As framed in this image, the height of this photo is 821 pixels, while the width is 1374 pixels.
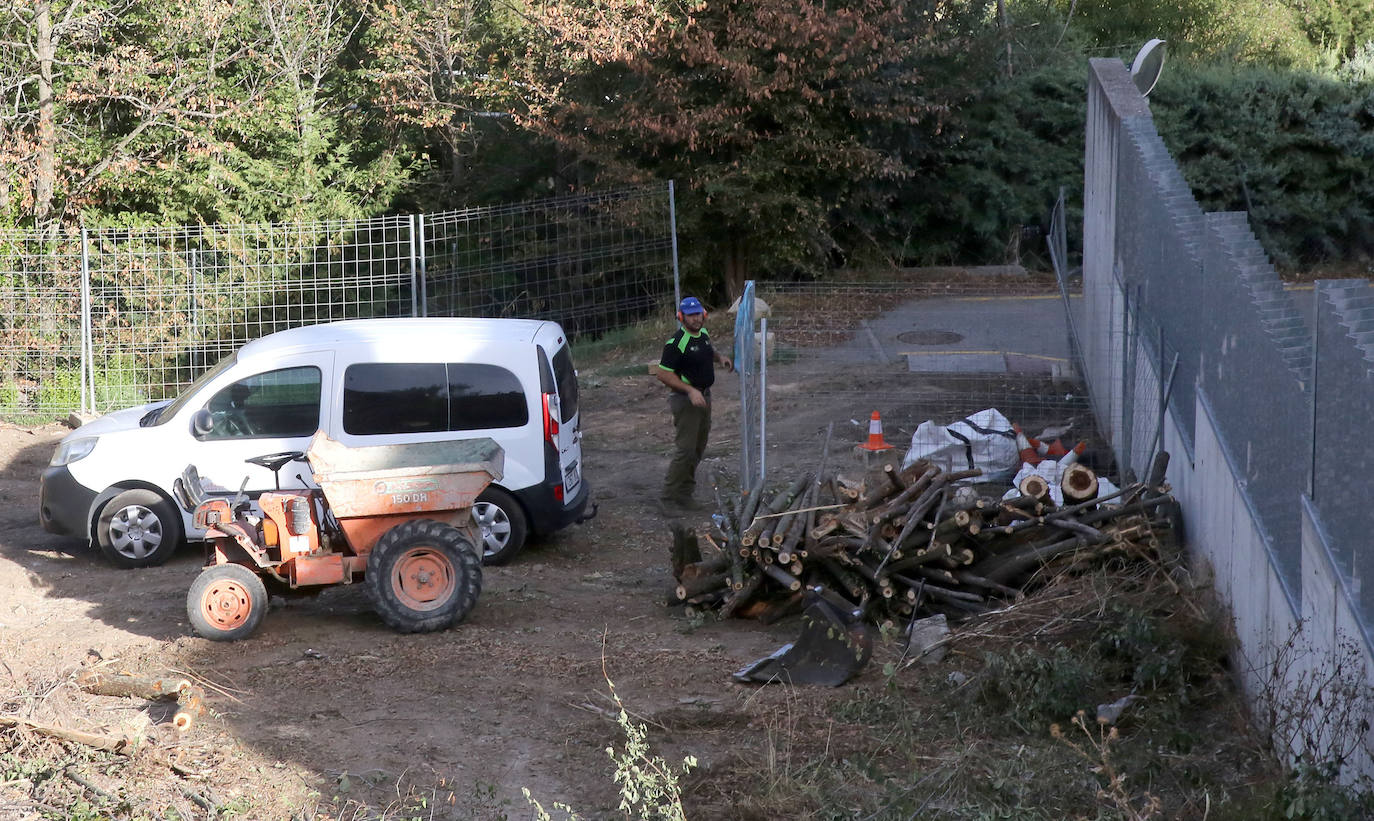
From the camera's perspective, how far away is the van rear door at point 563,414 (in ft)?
30.8

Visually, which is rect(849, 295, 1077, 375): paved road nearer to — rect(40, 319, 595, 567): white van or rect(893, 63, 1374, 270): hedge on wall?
rect(40, 319, 595, 567): white van

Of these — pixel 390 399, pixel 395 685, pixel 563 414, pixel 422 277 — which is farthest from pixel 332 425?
pixel 422 277

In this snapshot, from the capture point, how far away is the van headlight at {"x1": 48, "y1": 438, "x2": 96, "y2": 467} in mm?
9562

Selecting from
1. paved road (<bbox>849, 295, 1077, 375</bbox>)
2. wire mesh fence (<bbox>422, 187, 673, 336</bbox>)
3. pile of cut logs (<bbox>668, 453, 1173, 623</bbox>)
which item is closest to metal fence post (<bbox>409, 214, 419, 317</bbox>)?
wire mesh fence (<bbox>422, 187, 673, 336</bbox>)

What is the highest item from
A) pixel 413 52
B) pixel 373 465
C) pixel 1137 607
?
pixel 413 52

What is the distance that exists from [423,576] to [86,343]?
9.06 metres

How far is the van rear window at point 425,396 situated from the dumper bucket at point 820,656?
3.14 metres

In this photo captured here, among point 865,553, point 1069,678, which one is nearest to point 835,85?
point 865,553

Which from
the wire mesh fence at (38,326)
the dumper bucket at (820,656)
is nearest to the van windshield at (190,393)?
the dumper bucket at (820,656)

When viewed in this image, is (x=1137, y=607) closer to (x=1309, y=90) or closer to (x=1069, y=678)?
(x=1069, y=678)

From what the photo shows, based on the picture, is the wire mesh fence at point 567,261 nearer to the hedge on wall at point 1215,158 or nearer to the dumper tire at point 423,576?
the hedge on wall at point 1215,158

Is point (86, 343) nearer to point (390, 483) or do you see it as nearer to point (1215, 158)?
point (390, 483)

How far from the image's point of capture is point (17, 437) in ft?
46.3

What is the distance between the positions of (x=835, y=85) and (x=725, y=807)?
14.3 m
